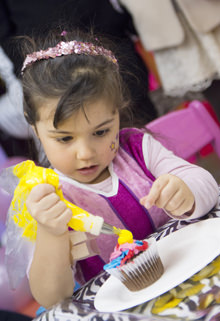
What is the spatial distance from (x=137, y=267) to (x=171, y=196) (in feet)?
0.39

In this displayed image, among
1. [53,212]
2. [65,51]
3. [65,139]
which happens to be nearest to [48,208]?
[53,212]

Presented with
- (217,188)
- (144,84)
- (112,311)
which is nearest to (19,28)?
(144,84)

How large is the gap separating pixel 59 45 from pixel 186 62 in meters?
0.90

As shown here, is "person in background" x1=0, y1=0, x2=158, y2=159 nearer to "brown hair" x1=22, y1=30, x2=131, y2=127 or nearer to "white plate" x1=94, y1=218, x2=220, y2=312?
"brown hair" x1=22, y1=30, x2=131, y2=127

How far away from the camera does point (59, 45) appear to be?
0.62 m

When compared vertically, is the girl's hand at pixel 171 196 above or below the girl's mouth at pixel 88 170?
below

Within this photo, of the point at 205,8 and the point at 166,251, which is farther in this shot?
the point at 205,8

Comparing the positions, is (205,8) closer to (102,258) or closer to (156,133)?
(156,133)

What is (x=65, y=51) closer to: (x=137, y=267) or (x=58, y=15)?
(x=137, y=267)

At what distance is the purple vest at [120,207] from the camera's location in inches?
27.0

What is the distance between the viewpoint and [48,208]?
50 centimetres

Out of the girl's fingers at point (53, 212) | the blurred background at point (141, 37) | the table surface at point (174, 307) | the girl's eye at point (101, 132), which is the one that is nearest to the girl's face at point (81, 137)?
Answer: the girl's eye at point (101, 132)

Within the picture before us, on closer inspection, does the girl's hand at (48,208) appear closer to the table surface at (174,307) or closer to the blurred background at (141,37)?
the table surface at (174,307)

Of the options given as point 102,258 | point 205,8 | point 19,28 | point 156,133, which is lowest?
point 102,258
